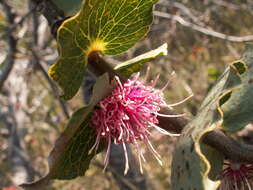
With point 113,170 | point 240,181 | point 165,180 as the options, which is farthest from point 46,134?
point 240,181

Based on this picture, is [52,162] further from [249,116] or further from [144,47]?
[144,47]

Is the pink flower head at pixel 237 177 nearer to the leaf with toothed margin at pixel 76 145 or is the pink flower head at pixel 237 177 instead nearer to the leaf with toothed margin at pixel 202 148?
the leaf with toothed margin at pixel 202 148

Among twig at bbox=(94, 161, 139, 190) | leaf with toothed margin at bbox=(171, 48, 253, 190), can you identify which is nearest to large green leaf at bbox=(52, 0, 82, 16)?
leaf with toothed margin at bbox=(171, 48, 253, 190)

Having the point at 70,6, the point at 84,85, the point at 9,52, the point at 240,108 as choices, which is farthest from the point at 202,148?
the point at 9,52

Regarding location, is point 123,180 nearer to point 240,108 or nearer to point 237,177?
point 237,177

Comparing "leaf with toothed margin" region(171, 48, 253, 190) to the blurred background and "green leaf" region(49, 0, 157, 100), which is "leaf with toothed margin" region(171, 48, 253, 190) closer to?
"green leaf" region(49, 0, 157, 100)

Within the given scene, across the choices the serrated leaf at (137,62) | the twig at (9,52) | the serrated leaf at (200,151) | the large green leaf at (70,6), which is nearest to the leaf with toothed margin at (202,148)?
the serrated leaf at (200,151)
